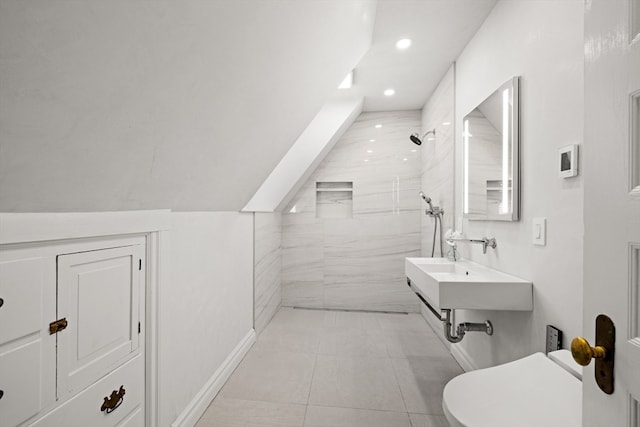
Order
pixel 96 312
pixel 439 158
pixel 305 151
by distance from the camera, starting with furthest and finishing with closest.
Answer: pixel 305 151
pixel 439 158
pixel 96 312

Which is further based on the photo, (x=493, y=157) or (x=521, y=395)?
(x=493, y=157)

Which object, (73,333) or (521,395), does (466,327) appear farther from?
(73,333)

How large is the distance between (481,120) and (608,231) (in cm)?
178

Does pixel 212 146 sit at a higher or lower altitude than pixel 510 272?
higher

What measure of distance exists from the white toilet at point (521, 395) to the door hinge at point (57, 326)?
46.9 inches

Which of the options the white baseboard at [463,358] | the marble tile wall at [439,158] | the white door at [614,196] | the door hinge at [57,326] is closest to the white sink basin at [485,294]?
the white baseboard at [463,358]

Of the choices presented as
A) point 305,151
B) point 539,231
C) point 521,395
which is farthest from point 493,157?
point 305,151

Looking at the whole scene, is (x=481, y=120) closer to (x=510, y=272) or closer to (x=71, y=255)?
(x=510, y=272)

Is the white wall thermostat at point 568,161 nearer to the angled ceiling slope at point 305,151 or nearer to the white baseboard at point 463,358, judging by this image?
the white baseboard at point 463,358

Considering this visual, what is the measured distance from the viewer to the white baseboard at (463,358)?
222 cm

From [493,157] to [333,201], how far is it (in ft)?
7.32

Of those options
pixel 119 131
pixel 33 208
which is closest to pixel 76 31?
pixel 119 131

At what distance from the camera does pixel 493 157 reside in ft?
6.42

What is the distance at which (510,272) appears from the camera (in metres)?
1.76
